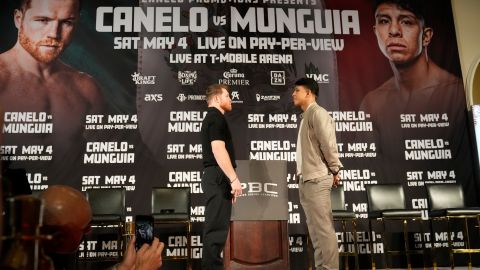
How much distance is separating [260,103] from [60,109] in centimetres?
240

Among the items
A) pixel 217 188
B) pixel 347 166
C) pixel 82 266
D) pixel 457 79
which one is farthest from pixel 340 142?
pixel 82 266

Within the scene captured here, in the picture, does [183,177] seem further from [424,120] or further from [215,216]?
[424,120]

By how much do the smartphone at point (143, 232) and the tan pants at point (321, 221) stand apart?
2176 millimetres

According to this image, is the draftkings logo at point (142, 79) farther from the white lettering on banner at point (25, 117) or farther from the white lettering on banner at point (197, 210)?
the white lettering on banner at point (197, 210)

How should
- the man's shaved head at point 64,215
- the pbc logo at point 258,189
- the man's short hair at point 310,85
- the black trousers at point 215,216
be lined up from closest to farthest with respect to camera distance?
the man's shaved head at point 64,215 < the black trousers at point 215,216 < the man's short hair at point 310,85 < the pbc logo at point 258,189

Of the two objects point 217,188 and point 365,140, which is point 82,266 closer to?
point 217,188

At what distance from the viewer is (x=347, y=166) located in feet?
19.0

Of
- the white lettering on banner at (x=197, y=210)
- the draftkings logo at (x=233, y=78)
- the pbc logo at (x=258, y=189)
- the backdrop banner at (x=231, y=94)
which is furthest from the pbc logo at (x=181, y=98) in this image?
the pbc logo at (x=258, y=189)

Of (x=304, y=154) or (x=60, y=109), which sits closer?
(x=304, y=154)

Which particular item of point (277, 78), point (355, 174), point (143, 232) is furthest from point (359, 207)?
point (143, 232)

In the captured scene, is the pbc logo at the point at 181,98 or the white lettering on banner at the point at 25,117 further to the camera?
the pbc logo at the point at 181,98

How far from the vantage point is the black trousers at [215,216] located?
3.15 m

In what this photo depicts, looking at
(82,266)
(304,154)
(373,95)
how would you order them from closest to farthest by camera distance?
(304,154)
(82,266)
(373,95)

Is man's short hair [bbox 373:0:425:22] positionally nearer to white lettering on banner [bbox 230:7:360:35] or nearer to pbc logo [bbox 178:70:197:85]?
white lettering on banner [bbox 230:7:360:35]
